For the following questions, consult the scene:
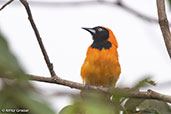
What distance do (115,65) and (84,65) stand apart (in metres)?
0.55

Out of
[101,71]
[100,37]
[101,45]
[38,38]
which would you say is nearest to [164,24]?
[38,38]

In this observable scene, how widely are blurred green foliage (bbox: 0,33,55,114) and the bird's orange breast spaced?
4.10 metres

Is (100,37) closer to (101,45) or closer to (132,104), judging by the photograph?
(101,45)

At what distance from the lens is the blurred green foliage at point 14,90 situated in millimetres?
527

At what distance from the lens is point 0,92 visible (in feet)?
2.00

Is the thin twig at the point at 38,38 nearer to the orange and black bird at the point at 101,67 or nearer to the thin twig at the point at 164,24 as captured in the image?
the thin twig at the point at 164,24

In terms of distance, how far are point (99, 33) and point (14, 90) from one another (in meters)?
5.64

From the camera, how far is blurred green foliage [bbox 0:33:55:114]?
0.53 m

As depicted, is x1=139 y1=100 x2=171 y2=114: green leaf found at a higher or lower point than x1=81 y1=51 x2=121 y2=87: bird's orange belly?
higher

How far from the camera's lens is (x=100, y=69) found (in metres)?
4.74

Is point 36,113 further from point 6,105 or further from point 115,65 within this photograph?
point 115,65

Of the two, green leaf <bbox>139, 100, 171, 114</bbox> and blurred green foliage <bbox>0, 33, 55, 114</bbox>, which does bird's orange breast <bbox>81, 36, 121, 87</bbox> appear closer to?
green leaf <bbox>139, 100, 171, 114</bbox>

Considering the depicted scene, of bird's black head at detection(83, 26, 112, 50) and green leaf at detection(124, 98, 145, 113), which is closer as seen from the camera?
Result: green leaf at detection(124, 98, 145, 113)

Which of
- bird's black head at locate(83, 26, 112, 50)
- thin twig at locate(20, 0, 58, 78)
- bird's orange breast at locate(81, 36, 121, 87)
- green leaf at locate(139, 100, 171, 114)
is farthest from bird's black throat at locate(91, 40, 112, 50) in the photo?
green leaf at locate(139, 100, 171, 114)
